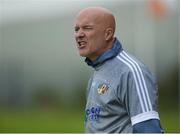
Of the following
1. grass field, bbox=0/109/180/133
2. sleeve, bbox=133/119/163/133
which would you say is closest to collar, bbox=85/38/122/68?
sleeve, bbox=133/119/163/133

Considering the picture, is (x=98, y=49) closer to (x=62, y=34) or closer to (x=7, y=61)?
(x=7, y=61)

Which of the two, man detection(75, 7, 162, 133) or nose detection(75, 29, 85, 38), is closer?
man detection(75, 7, 162, 133)

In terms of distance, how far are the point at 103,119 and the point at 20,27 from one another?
22.6 m

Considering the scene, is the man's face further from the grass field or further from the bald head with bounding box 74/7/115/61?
the grass field

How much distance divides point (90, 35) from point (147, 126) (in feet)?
2.22

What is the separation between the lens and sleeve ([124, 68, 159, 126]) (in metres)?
4.43

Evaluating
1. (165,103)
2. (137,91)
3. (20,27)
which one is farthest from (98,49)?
(20,27)

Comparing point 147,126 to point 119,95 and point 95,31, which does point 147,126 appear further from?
point 95,31

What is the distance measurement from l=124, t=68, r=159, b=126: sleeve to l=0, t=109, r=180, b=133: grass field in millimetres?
9657

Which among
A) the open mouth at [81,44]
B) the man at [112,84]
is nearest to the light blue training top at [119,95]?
the man at [112,84]

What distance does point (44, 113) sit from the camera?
20.7 meters

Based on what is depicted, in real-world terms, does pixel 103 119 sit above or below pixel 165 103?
above

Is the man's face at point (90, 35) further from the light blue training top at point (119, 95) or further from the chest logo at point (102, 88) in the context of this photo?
the chest logo at point (102, 88)

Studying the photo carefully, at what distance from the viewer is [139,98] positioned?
443 cm
